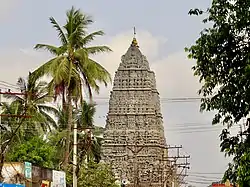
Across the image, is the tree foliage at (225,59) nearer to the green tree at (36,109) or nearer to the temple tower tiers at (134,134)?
the green tree at (36,109)

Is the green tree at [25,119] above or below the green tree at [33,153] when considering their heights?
above

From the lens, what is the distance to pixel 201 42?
1510 centimetres

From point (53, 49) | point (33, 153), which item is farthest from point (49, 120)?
point (53, 49)

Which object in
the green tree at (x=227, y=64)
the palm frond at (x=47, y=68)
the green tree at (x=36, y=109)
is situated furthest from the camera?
the green tree at (x=36, y=109)

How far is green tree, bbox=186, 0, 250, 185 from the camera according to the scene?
14.4 metres

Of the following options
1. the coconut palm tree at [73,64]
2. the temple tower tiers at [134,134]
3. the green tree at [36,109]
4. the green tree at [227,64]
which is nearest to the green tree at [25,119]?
the green tree at [36,109]

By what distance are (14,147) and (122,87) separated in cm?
2288

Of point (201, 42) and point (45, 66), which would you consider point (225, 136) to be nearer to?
point (201, 42)

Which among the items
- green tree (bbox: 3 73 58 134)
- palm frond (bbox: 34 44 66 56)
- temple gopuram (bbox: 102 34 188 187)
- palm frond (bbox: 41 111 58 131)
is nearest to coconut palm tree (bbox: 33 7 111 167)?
palm frond (bbox: 34 44 66 56)

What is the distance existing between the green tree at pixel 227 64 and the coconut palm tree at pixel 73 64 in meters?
20.9

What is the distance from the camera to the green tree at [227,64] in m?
14.4

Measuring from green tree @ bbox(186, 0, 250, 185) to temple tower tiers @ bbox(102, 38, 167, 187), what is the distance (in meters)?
54.5

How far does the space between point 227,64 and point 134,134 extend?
5569 cm

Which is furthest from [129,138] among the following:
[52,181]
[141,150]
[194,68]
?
[194,68]
